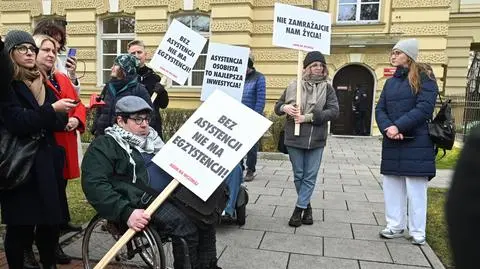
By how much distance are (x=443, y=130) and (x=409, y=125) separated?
1.18ft

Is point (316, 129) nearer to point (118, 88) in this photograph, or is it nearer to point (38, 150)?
point (118, 88)

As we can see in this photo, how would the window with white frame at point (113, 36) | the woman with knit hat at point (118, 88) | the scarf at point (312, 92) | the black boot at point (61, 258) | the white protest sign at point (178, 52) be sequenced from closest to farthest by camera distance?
the black boot at point (61, 258) → the woman with knit hat at point (118, 88) → the scarf at point (312, 92) → the white protest sign at point (178, 52) → the window with white frame at point (113, 36)

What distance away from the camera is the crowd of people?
2.75m

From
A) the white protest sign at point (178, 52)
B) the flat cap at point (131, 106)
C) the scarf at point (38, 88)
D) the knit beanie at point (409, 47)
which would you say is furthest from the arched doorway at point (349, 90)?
the scarf at point (38, 88)

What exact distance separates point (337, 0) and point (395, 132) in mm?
11929

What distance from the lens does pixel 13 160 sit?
2768 millimetres

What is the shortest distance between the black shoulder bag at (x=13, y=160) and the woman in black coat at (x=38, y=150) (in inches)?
1.9

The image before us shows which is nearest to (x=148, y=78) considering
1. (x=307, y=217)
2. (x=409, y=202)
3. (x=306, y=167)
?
(x=306, y=167)

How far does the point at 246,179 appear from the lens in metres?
6.96

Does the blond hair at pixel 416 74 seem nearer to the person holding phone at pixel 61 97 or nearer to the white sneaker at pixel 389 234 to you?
the white sneaker at pixel 389 234

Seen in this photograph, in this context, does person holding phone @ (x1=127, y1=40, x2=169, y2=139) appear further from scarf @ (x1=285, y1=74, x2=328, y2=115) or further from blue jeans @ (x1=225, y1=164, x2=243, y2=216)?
scarf @ (x1=285, y1=74, x2=328, y2=115)

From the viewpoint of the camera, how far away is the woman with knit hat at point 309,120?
443 centimetres

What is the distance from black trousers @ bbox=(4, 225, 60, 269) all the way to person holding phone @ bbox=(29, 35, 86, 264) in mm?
183

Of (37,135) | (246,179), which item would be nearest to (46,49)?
(37,135)
